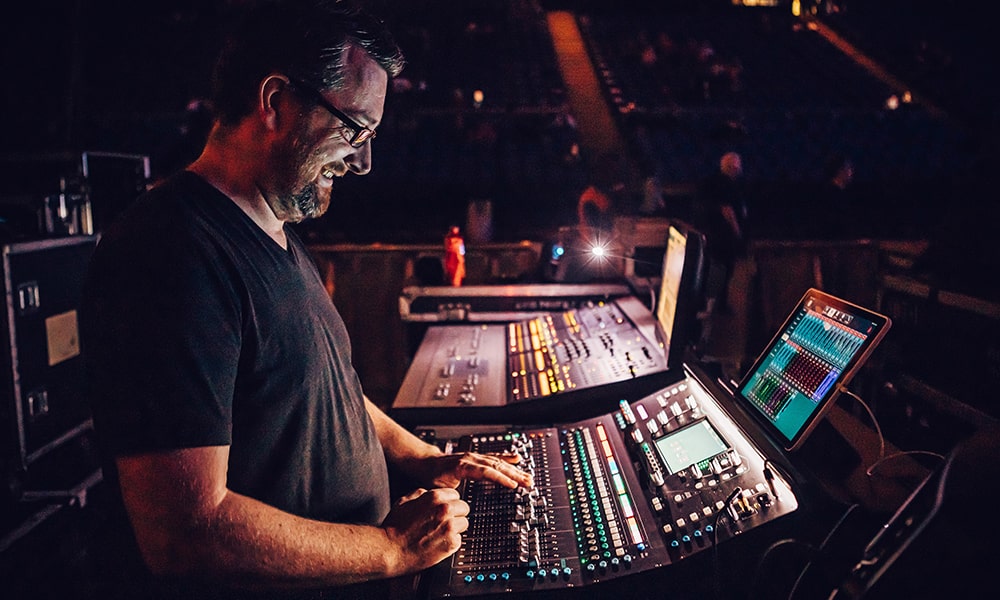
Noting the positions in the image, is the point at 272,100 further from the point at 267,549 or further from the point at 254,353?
the point at 267,549

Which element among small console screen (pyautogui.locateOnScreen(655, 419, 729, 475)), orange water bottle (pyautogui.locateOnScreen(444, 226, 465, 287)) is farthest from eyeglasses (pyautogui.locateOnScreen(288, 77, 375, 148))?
orange water bottle (pyautogui.locateOnScreen(444, 226, 465, 287))

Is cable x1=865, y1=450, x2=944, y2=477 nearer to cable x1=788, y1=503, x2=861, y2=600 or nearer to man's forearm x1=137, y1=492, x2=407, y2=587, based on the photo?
cable x1=788, y1=503, x2=861, y2=600

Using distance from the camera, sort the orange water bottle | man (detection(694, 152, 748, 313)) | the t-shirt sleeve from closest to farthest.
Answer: the t-shirt sleeve < the orange water bottle < man (detection(694, 152, 748, 313))

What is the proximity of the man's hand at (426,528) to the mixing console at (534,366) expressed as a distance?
0.69 meters

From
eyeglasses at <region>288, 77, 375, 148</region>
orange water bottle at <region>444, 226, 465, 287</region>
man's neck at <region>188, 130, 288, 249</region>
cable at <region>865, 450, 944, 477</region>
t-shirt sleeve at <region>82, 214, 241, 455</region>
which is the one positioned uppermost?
eyeglasses at <region>288, 77, 375, 148</region>

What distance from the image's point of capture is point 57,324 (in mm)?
3096

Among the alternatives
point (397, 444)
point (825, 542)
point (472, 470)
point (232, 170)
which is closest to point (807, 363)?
point (825, 542)

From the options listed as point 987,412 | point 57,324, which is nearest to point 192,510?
point 987,412

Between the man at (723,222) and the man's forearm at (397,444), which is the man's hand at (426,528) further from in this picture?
the man at (723,222)

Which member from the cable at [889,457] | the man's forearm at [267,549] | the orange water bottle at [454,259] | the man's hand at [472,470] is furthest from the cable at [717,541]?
the orange water bottle at [454,259]

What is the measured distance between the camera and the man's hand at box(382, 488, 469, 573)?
986 mm

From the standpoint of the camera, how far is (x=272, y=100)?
959 millimetres

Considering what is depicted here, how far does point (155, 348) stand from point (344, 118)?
0.47 meters

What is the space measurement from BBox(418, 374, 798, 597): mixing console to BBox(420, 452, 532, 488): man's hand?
0.10ft
